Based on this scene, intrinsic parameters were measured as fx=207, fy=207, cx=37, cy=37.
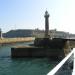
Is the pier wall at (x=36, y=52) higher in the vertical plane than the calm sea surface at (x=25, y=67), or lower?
higher

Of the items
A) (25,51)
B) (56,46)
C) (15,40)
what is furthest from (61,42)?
(15,40)

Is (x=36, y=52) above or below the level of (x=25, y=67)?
above

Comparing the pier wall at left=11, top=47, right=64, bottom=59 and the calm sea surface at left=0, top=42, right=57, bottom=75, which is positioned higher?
the pier wall at left=11, top=47, right=64, bottom=59

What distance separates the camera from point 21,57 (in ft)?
148

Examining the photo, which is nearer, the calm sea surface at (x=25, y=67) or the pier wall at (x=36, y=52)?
the calm sea surface at (x=25, y=67)

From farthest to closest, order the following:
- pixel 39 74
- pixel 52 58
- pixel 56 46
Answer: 1. pixel 56 46
2. pixel 52 58
3. pixel 39 74

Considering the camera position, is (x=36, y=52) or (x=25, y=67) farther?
(x=36, y=52)

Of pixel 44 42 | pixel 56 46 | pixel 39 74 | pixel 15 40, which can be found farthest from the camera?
pixel 15 40

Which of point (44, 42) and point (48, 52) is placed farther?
point (44, 42)

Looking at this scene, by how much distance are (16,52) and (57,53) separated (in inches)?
357

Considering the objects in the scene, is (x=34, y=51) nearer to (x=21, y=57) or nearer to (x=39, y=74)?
(x=21, y=57)

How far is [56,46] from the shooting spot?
4809 cm

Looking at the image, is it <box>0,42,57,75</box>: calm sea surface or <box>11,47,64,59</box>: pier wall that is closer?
<box>0,42,57,75</box>: calm sea surface

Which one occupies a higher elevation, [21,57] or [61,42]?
[61,42]
